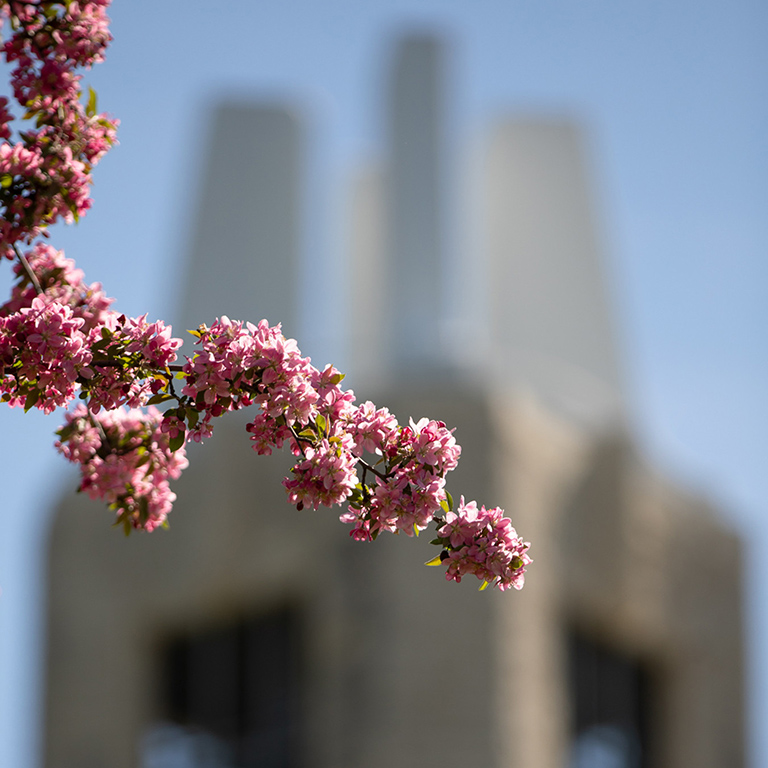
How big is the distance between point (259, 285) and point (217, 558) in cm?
401

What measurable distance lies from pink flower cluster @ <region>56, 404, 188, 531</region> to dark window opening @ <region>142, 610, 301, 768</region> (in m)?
14.7

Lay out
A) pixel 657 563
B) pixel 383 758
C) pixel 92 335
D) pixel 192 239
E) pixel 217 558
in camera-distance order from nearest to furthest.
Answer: pixel 92 335 → pixel 383 758 → pixel 217 558 → pixel 657 563 → pixel 192 239

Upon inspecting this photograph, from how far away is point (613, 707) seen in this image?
19.4m

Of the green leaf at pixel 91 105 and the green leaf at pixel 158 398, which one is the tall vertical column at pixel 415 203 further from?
the green leaf at pixel 158 398

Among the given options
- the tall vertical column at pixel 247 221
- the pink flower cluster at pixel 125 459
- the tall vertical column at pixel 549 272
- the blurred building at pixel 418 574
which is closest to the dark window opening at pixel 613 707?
the blurred building at pixel 418 574

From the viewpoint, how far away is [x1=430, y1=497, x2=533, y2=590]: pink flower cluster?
297cm

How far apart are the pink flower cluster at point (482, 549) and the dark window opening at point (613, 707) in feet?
54.2

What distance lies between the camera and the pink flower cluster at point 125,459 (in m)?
3.56

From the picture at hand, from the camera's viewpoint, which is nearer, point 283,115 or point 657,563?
point 657,563

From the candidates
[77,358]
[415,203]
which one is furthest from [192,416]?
[415,203]

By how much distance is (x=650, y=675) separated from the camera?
19594 millimetres

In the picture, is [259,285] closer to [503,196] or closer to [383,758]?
[503,196]

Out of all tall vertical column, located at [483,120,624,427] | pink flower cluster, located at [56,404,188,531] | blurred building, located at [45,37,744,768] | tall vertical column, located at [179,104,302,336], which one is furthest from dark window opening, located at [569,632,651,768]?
pink flower cluster, located at [56,404,188,531]

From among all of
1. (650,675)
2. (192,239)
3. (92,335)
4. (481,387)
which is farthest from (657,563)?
(92,335)
